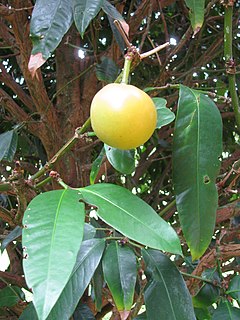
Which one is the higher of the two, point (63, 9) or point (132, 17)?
point (63, 9)

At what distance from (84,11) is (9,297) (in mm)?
631

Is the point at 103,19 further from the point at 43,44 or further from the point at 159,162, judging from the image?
the point at 43,44

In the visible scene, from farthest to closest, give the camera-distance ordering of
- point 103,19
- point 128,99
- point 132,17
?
point 103,19 < point 132,17 < point 128,99

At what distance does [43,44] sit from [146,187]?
1.10m

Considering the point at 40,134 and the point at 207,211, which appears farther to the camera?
the point at 40,134

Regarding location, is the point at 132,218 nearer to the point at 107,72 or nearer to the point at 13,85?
the point at 107,72

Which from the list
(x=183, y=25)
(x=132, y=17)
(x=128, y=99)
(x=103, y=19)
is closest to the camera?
(x=128, y=99)

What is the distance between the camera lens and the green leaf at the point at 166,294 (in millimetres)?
639

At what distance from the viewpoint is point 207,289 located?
817mm

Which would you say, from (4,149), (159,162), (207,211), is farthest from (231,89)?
(159,162)

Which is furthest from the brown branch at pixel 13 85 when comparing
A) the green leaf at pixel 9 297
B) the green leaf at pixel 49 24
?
the green leaf at pixel 49 24

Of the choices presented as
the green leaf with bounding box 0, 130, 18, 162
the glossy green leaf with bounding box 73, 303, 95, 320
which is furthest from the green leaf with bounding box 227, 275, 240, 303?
the green leaf with bounding box 0, 130, 18, 162

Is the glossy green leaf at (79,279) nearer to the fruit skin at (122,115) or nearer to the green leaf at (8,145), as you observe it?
the fruit skin at (122,115)

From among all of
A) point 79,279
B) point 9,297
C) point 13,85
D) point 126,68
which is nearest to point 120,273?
point 79,279
